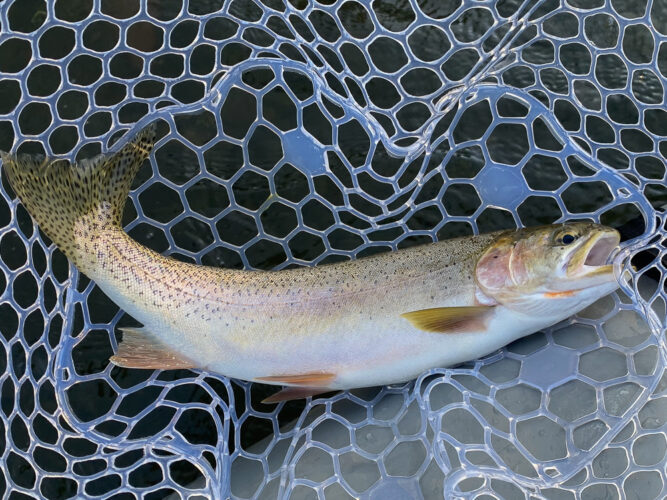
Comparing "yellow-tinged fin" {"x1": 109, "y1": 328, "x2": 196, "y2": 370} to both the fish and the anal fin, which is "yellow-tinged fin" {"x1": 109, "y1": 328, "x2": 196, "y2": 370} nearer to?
the fish

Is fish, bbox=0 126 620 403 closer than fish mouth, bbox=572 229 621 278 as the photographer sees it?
No

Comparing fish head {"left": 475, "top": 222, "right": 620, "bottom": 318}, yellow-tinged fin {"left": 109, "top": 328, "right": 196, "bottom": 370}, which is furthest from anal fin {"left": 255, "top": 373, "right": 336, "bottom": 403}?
fish head {"left": 475, "top": 222, "right": 620, "bottom": 318}

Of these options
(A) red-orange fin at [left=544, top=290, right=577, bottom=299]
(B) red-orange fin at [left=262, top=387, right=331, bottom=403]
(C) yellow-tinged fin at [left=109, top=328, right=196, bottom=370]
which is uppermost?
(A) red-orange fin at [left=544, top=290, right=577, bottom=299]

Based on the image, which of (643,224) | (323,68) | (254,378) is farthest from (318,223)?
(643,224)

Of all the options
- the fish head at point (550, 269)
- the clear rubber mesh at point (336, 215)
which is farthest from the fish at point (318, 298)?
the clear rubber mesh at point (336, 215)

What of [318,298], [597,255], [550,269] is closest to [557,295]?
[550,269]

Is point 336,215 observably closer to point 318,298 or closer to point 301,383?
point 318,298
